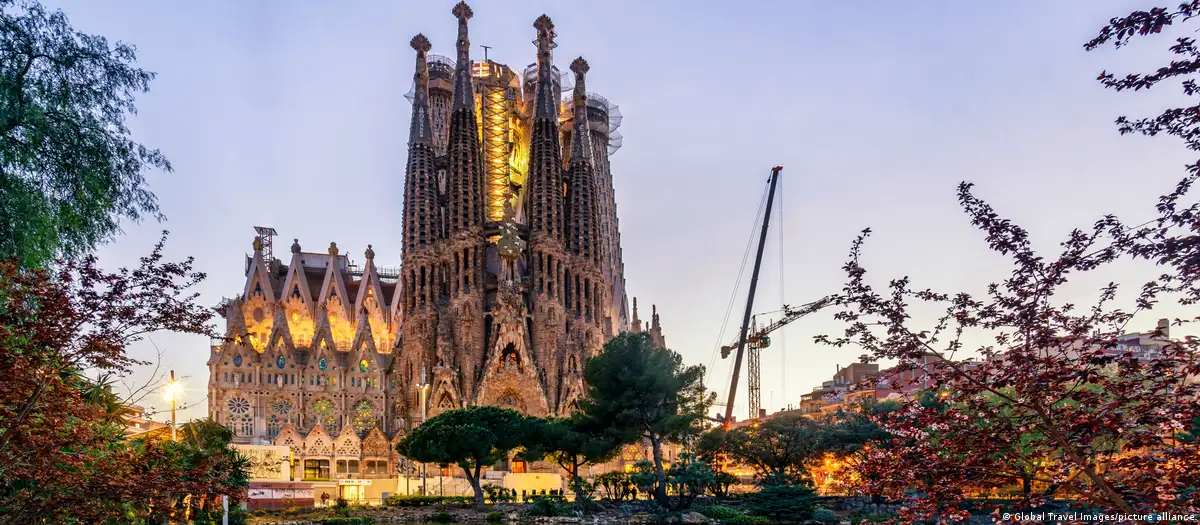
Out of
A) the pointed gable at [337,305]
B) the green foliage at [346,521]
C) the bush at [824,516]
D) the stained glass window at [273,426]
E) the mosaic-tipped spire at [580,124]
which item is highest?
the mosaic-tipped spire at [580,124]

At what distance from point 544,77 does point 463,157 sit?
449 inches

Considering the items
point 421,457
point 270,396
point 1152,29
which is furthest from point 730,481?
point 1152,29

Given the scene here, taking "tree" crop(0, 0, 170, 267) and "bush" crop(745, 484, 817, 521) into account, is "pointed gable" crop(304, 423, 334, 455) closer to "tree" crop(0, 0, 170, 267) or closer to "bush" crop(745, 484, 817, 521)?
"bush" crop(745, 484, 817, 521)

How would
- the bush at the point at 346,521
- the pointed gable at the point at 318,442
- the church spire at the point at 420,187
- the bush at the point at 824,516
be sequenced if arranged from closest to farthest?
the bush at the point at 346,521
the bush at the point at 824,516
the pointed gable at the point at 318,442
the church spire at the point at 420,187

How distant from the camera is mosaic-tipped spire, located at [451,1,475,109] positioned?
77438 millimetres

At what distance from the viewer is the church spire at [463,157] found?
7525cm

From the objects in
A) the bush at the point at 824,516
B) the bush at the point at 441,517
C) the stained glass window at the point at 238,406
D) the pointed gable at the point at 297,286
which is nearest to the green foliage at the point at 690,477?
the bush at the point at 824,516

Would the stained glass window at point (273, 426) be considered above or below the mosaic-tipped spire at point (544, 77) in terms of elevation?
below

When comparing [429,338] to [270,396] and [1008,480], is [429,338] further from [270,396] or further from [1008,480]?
[1008,480]

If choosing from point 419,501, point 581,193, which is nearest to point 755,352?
point 581,193

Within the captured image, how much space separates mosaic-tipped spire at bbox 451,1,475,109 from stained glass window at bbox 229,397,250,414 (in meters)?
29.6

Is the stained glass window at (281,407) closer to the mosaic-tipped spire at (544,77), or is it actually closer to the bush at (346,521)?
the mosaic-tipped spire at (544,77)

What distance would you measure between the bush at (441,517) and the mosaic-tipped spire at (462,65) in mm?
43871

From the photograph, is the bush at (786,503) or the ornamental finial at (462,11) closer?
the bush at (786,503)
